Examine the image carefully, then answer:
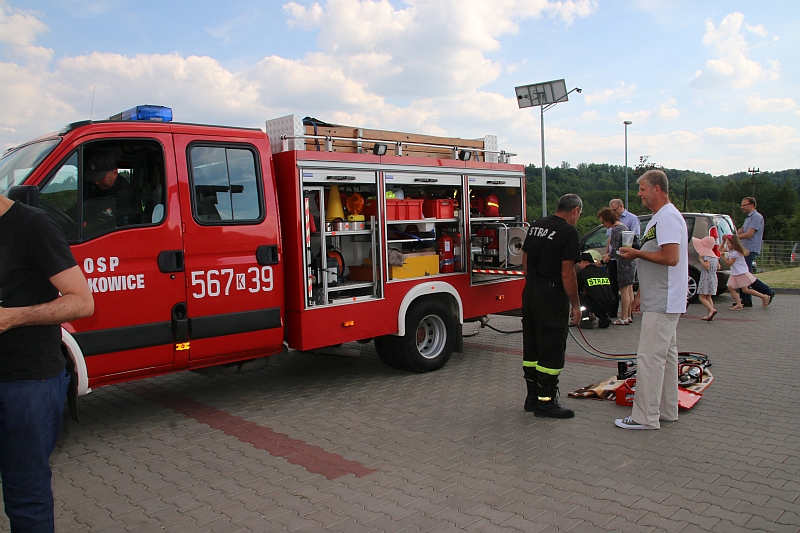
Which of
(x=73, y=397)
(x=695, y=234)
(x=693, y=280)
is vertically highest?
(x=695, y=234)

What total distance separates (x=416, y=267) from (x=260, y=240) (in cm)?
204

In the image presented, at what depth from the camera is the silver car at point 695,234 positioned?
1183 centimetres

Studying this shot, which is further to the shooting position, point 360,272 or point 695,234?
point 695,234

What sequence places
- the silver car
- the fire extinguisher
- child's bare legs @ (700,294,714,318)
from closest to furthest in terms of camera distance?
1. the fire extinguisher
2. child's bare legs @ (700,294,714,318)
3. the silver car

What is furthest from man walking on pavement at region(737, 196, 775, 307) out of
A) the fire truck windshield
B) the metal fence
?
the metal fence

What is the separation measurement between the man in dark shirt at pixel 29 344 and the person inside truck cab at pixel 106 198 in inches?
95.1

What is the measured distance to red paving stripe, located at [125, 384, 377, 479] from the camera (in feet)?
14.8

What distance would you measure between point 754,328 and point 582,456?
6.74 meters

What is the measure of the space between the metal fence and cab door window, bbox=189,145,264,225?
2941cm

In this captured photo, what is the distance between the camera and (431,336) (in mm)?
7457

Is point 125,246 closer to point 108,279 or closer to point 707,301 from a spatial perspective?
point 108,279

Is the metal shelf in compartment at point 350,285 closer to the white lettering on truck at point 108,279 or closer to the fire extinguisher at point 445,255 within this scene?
the fire extinguisher at point 445,255

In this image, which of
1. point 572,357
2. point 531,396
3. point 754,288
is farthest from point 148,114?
point 754,288

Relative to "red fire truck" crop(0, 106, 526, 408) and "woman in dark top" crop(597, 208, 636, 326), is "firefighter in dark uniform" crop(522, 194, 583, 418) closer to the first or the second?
"red fire truck" crop(0, 106, 526, 408)
